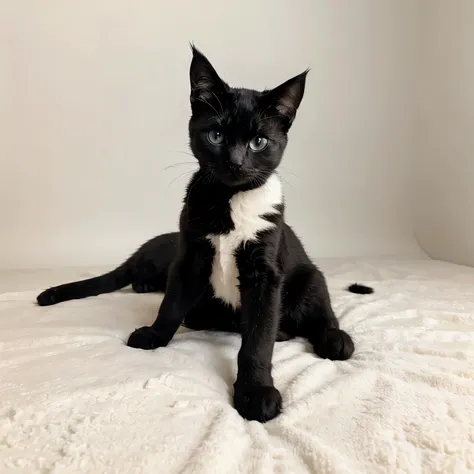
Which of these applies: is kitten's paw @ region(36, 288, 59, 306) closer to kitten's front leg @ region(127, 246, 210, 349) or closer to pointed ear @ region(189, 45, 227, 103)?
kitten's front leg @ region(127, 246, 210, 349)

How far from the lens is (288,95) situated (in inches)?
41.8

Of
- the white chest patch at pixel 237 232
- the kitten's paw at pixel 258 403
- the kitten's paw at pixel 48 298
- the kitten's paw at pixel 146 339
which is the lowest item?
the kitten's paw at pixel 48 298

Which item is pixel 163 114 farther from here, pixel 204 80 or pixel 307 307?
pixel 307 307

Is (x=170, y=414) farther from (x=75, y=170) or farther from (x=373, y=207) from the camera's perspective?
(x=373, y=207)

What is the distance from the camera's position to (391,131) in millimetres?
2420

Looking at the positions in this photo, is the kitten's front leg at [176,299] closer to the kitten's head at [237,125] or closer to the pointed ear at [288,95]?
the kitten's head at [237,125]

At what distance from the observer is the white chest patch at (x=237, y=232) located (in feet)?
3.35

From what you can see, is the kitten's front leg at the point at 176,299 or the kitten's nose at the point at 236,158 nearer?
the kitten's nose at the point at 236,158

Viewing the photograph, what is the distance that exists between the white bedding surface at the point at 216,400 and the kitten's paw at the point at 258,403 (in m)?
0.02

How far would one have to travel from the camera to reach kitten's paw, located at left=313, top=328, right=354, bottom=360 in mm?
1049

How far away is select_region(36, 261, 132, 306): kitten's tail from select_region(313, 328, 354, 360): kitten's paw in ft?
2.34

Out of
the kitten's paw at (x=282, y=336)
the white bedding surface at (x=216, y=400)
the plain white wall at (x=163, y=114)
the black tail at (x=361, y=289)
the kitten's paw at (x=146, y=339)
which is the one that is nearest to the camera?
the white bedding surface at (x=216, y=400)

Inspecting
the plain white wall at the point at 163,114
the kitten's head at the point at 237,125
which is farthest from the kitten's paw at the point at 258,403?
the plain white wall at the point at 163,114

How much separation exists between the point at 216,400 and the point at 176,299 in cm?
31
